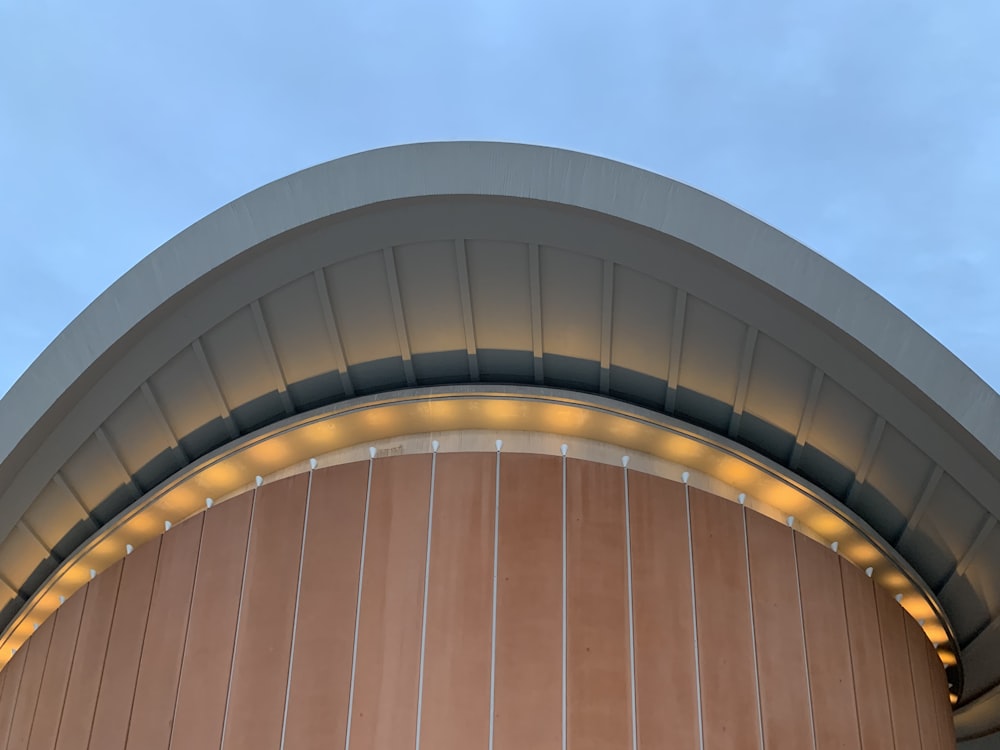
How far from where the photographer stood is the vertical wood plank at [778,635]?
31.3 feet

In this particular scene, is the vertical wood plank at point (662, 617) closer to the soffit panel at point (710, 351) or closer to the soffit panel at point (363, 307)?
the soffit panel at point (710, 351)

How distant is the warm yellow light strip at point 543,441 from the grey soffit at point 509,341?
1.02ft

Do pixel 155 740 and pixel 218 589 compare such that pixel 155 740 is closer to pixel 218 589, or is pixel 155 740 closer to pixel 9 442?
pixel 218 589

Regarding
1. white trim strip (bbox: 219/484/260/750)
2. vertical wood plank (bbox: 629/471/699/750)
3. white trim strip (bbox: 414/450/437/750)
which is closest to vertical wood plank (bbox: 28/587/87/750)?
white trim strip (bbox: 219/484/260/750)

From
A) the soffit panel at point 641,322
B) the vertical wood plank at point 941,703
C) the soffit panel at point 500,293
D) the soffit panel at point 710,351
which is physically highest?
the soffit panel at point 500,293

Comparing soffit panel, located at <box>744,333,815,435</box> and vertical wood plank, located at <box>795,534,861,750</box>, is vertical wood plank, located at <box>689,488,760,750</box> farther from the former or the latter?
soffit panel, located at <box>744,333,815,435</box>

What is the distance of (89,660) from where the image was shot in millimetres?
10656

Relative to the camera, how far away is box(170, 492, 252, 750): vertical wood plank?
9648 millimetres

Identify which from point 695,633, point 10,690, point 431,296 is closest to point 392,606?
point 695,633

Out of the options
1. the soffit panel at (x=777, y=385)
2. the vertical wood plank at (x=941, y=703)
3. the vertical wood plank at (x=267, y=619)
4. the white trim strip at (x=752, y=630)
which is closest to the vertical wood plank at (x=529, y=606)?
the white trim strip at (x=752, y=630)

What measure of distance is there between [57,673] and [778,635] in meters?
7.97

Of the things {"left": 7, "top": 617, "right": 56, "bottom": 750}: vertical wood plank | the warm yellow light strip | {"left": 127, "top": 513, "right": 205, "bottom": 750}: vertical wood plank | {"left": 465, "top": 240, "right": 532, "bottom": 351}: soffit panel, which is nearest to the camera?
{"left": 127, "top": 513, "right": 205, "bottom": 750}: vertical wood plank

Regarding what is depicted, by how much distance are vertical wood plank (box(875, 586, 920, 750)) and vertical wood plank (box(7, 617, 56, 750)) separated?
9421 millimetres

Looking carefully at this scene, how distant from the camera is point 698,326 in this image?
10383 millimetres
